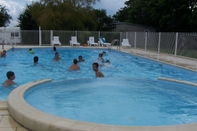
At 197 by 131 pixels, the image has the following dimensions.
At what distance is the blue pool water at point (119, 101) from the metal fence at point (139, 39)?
8776 millimetres

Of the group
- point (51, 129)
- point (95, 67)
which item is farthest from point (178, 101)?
point (51, 129)

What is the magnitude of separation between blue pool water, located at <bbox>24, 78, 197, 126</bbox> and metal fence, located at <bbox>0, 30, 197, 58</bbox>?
8.78m

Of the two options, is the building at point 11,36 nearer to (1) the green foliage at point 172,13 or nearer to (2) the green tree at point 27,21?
(2) the green tree at point 27,21

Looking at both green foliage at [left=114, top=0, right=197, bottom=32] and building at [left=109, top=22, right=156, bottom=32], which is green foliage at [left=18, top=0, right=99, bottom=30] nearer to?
building at [left=109, top=22, right=156, bottom=32]

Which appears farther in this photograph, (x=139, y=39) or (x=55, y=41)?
(x=55, y=41)

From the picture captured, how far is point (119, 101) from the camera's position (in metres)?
6.09

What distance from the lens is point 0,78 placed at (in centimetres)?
931

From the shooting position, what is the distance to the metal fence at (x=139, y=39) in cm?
1605

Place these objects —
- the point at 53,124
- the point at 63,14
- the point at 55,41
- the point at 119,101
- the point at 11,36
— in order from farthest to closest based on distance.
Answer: the point at 63,14, the point at 11,36, the point at 55,41, the point at 119,101, the point at 53,124

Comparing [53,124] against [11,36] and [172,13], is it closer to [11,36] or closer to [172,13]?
[11,36]

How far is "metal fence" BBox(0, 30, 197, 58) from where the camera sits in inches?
632

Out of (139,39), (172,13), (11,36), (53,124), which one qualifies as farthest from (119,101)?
(172,13)

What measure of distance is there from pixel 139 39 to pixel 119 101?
17.0 m

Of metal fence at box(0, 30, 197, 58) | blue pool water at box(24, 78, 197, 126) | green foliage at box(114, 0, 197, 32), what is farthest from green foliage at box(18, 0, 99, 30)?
blue pool water at box(24, 78, 197, 126)
